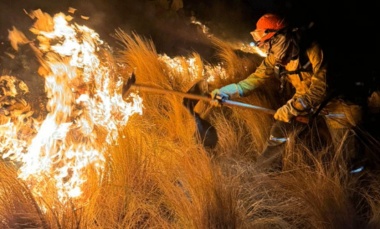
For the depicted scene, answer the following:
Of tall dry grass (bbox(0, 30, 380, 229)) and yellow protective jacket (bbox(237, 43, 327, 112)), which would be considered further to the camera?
yellow protective jacket (bbox(237, 43, 327, 112))

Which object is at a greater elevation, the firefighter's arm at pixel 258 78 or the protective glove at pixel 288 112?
the firefighter's arm at pixel 258 78

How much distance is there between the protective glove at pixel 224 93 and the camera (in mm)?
3865

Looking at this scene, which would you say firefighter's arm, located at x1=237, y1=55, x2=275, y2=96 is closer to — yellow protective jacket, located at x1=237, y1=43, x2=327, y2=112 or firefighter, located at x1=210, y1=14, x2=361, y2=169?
firefighter, located at x1=210, y1=14, x2=361, y2=169

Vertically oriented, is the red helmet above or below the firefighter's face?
above

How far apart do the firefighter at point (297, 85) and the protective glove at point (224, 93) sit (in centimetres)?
2

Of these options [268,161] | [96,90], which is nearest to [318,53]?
[268,161]

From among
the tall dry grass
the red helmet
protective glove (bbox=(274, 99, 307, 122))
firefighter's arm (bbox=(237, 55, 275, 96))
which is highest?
the red helmet

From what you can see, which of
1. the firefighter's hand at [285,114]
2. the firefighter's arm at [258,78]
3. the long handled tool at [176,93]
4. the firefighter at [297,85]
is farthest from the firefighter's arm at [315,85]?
the firefighter's arm at [258,78]

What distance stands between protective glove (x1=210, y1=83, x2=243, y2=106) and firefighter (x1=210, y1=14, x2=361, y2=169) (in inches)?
0.7

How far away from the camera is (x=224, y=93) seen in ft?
13.0

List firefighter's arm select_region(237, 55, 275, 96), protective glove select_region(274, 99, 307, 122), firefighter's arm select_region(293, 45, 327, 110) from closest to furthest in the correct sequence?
firefighter's arm select_region(293, 45, 327, 110)
protective glove select_region(274, 99, 307, 122)
firefighter's arm select_region(237, 55, 275, 96)

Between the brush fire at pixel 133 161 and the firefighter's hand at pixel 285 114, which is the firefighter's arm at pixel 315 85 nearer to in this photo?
the firefighter's hand at pixel 285 114

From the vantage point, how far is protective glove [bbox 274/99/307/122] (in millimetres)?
3471

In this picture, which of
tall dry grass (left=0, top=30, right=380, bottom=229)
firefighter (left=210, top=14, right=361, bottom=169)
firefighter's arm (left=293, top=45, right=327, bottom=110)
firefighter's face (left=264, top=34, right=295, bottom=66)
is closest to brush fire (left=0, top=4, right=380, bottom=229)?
tall dry grass (left=0, top=30, right=380, bottom=229)
